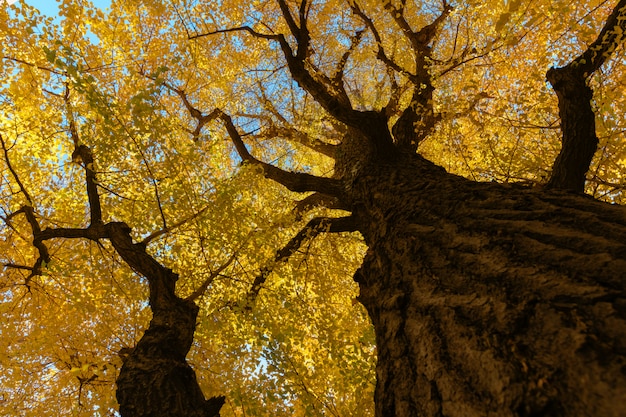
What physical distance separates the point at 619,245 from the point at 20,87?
862 centimetres

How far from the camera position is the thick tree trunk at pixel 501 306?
119 centimetres

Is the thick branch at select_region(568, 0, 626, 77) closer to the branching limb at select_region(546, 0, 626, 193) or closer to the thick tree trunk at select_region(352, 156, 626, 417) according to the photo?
the branching limb at select_region(546, 0, 626, 193)

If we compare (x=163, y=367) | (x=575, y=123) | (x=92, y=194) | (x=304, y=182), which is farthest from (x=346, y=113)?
(x=92, y=194)

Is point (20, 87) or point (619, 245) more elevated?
point (20, 87)

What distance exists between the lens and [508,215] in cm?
228

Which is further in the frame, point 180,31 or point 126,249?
point 180,31

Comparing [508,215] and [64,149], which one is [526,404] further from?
[64,149]

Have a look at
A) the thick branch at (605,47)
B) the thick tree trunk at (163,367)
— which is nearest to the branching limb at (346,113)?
the thick branch at (605,47)

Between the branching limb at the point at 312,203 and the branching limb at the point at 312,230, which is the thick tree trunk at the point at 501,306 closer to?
the branching limb at the point at 312,230

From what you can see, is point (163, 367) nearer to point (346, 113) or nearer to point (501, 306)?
point (501, 306)

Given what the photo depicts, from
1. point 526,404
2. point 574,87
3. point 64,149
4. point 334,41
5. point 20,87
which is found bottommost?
point 526,404

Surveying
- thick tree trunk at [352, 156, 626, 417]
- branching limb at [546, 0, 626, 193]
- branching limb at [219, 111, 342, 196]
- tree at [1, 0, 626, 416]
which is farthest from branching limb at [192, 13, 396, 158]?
branching limb at [546, 0, 626, 193]

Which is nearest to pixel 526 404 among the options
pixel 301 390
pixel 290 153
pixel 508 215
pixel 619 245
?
pixel 619 245

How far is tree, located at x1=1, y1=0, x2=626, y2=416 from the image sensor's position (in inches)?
60.5
